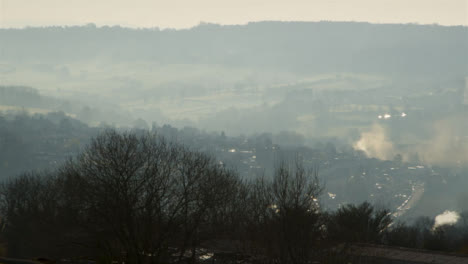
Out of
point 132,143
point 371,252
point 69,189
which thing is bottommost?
point 371,252

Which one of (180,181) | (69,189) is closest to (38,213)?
(69,189)

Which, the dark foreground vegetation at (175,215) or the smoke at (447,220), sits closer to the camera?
the dark foreground vegetation at (175,215)

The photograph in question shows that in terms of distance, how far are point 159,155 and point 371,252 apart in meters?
12.6

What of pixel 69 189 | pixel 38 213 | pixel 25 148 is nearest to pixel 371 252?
pixel 69 189

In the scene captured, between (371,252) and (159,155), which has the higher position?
(159,155)

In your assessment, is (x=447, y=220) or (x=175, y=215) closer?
(x=175, y=215)

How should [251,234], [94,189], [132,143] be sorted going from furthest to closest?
1. [132,143]
2. [94,189]
3. [251,234]

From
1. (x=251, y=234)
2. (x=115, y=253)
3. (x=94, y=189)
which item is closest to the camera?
(x=115, y=253)

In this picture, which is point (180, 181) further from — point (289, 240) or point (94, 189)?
point (289, 240)

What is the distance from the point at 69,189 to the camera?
32562mm

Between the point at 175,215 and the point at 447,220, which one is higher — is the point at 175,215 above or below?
above

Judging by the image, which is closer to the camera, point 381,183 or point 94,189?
point 94,189

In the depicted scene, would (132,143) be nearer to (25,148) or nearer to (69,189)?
(69,189)

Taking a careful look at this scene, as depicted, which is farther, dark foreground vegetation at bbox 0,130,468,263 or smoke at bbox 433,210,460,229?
smoke at bbox 433,210,460,229
